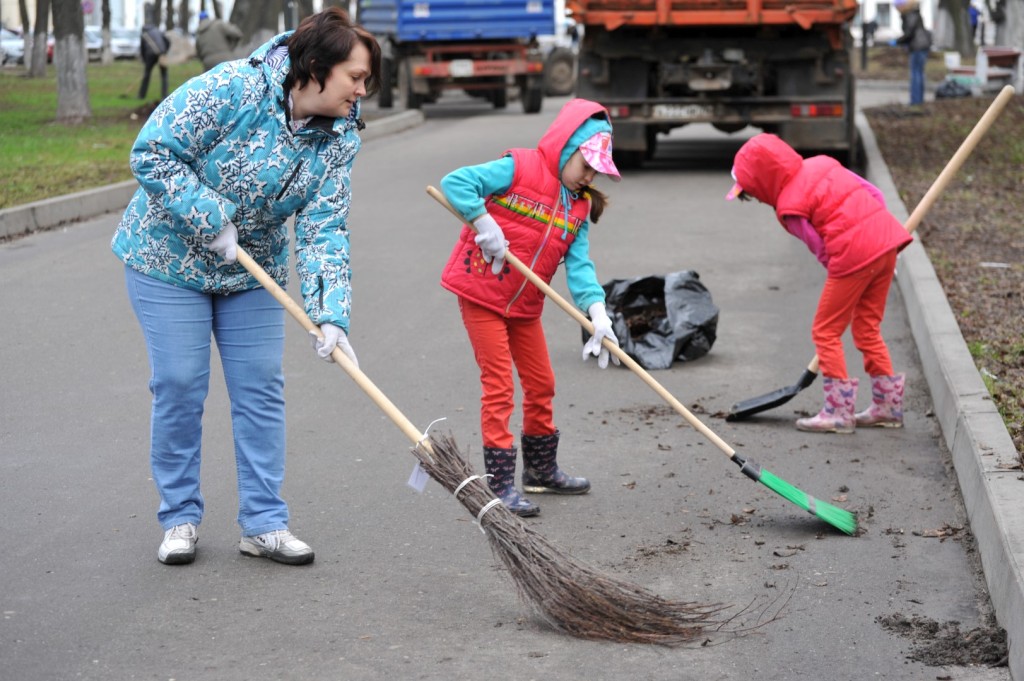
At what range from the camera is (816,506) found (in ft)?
15.7

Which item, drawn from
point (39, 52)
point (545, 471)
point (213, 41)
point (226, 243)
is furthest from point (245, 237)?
point (39, 52)

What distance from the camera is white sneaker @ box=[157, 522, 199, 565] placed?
4332mm

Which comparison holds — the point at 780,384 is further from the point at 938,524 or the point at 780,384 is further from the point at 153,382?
the point at 153,382

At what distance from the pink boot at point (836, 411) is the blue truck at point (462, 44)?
1974cm

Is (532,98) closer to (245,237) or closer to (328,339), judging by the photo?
(245,237)

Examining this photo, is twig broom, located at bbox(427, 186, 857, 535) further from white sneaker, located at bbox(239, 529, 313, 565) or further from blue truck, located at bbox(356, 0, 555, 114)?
blue truck, located at bbox(356, 0, 555, 114)

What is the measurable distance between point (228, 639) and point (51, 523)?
122cm

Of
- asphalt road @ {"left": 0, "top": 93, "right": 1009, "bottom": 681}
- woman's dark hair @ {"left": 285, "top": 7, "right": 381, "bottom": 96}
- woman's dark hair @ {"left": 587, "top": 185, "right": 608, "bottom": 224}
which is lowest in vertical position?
asphalt road @ {"left": 0, "top": 93, "right": 1009, "bottom": 681}

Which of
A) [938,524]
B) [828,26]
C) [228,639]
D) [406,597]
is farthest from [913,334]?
[828,26]

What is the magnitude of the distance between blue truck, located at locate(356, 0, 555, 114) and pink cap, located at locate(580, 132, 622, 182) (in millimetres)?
20693

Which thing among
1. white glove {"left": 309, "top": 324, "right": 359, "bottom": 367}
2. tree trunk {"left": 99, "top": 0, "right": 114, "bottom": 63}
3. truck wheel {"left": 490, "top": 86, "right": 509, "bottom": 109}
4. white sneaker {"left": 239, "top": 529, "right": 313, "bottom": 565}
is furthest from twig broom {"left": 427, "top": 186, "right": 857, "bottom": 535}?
tree trunk {"left": 99, "top": 0, "right": 114, "bottom": 63}

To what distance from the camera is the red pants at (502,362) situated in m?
4.95

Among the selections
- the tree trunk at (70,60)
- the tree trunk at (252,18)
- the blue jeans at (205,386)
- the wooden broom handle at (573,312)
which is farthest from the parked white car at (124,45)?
the blue jeans at (205,386)

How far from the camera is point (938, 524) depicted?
194 inches
